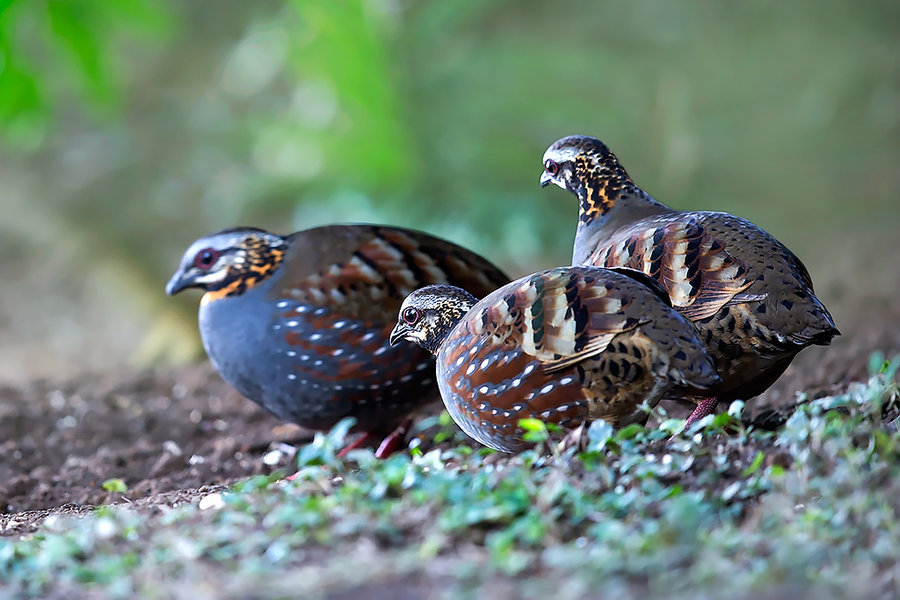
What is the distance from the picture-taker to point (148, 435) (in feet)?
18.2

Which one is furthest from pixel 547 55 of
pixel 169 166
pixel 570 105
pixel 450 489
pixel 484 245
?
pixel 450 489

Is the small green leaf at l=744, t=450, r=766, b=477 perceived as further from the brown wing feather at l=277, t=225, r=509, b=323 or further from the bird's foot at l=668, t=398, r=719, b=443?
the brown wing feather at l=277, t=225, r=509, b=323

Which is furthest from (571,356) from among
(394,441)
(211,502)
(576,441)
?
(394,441)

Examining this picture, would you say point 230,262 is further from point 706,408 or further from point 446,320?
point 706,408

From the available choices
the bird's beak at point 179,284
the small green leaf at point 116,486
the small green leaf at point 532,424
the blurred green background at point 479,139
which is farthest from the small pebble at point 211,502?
the blurred green background at point 479,139

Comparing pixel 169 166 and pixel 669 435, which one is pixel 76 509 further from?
pixel 169 166

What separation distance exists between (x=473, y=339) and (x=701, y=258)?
0.90 meters

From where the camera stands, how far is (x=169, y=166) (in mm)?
10859

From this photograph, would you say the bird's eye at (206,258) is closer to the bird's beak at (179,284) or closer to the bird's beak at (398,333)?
the bird's beak at (179,284)

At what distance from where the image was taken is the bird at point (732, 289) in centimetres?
371

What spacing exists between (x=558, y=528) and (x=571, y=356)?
873 millimetres

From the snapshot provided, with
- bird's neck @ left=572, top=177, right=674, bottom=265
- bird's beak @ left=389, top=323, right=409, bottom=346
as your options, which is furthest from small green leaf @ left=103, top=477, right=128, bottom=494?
bird's neck @ left=572, top=177, right=674, bottom=265

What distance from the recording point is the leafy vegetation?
95.3 inches

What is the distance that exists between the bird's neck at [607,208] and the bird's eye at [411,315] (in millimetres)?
784
